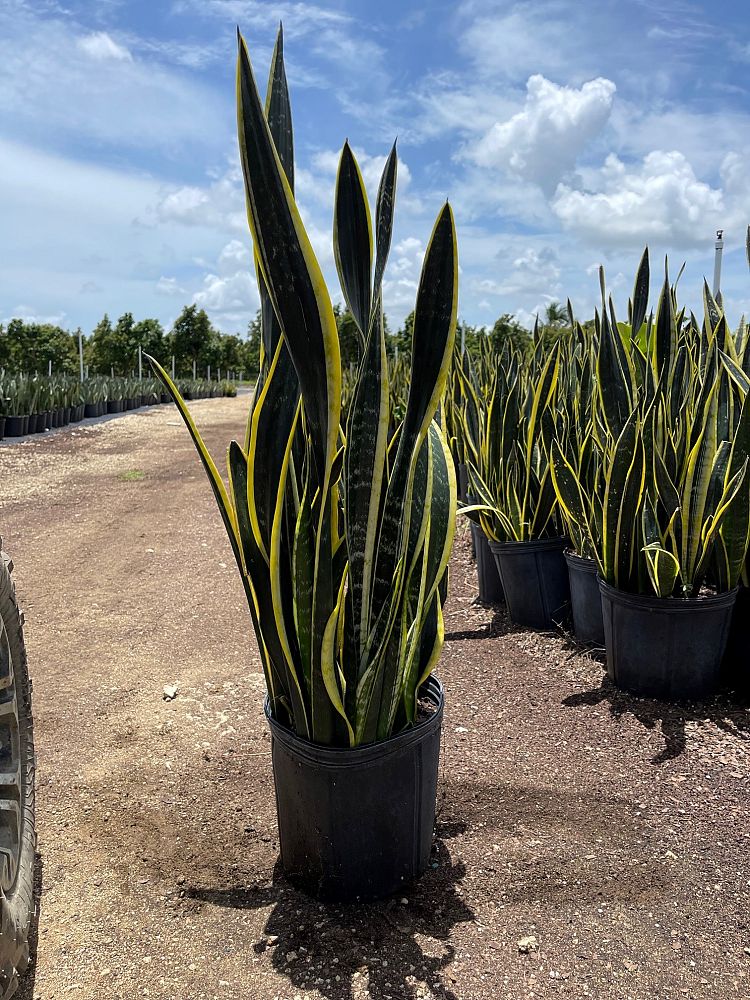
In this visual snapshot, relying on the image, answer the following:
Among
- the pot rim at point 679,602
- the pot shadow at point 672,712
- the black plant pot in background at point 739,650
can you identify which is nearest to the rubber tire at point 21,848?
the pot shadow at point 672,712

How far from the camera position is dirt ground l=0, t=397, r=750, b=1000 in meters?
1.13

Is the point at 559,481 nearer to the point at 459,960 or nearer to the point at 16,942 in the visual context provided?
the point at 459,960

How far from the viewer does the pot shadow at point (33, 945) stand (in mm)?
1103

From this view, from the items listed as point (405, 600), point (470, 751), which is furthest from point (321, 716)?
point (470, 751)

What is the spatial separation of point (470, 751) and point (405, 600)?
0.74m

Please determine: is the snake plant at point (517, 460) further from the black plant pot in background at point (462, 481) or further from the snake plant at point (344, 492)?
the snake plant at point (344, 492)

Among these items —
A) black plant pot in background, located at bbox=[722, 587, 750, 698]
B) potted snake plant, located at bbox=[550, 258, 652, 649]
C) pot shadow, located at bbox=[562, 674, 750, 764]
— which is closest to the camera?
pot shadow, located at bbox=[562, 674, 750, 764]

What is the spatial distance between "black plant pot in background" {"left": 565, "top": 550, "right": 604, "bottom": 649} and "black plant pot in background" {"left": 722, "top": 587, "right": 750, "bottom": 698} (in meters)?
0.36

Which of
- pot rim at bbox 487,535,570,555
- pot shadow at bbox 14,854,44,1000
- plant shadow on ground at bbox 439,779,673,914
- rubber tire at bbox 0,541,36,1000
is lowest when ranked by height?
pot shadow at bbox 14,854,44,1000

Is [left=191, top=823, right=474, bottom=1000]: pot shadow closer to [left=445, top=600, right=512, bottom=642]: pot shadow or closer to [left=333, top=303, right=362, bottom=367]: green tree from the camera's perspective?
[left=445, top=600, right=512, bottom=642]: pot shadow

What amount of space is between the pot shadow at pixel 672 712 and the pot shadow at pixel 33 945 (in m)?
1.33

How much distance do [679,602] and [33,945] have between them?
1.60 m

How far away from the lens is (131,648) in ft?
8.04

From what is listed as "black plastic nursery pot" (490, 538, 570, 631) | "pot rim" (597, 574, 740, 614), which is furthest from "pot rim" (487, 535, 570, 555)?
"pot rim" (597, 574, 740, 614)
